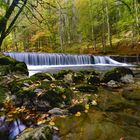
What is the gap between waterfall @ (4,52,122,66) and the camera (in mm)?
25469


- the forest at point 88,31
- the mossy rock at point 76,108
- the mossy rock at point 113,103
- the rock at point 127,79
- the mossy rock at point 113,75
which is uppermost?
the forest at point 88,31

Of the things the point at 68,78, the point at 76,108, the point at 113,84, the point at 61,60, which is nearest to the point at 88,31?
the point at 61,60

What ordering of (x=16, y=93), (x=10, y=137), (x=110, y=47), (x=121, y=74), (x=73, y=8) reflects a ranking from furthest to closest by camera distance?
1. (x=73, y=8)
2. (x=110, y=47)
3. (x=121, y=74)
4. (x=16, y=93)
5. (x=10, y=137)

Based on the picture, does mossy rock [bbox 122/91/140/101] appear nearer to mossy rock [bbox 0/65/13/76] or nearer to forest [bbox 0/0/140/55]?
mossy rock [bbox 0/65/13/76]

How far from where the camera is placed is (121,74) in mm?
12797

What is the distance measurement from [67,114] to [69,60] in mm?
19435

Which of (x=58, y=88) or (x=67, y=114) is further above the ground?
(x=58, y=88)

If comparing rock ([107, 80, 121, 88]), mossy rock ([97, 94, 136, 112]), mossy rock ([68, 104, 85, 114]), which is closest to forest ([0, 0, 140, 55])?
rock ([107, 80, 121, 88])

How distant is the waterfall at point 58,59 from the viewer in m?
25.5

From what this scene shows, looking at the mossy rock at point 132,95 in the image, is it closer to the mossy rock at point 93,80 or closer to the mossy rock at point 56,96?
the mossy rock at point 56,96

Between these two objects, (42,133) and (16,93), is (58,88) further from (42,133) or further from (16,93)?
(42,133)

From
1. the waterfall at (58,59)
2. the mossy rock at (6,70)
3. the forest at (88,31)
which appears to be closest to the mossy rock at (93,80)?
the mossy rock at (6,70)


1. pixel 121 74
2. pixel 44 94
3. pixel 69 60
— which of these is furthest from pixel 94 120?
pixel 69 60

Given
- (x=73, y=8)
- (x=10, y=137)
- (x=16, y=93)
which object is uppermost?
(x=73, y=8)
